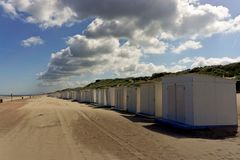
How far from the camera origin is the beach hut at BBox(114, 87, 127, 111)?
3421 cm

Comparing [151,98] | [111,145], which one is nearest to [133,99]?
[151,98]

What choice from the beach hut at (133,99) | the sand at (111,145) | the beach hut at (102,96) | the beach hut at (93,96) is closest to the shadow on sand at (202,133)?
the sand at (111,145)

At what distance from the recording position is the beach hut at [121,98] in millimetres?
34206

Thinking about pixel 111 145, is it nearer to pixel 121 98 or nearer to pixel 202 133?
pixel 202 133

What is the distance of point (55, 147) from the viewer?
12805 mm

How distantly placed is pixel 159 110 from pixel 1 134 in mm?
10992

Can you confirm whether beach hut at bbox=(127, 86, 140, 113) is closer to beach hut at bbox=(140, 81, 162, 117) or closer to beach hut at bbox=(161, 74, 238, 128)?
beach hut at bbox=(140, 81, 162, 117)

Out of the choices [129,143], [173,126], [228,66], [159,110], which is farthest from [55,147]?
[228,66]

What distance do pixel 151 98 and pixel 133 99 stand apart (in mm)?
5140

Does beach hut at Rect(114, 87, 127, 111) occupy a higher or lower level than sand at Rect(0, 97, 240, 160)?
higher

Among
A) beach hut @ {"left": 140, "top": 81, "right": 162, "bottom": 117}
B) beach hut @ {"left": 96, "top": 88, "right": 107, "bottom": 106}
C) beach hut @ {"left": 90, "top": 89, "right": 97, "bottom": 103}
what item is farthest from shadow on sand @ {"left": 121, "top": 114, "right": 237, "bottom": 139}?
beach hut @ {"left": 90, "top": 89, "right": 97, "bottom": 103}

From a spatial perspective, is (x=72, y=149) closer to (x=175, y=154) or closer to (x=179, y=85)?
(x=175, y=154)

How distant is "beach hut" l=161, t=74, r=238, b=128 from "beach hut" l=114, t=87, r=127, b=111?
14.8 metres

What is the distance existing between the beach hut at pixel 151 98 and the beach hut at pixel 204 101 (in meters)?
4.98
